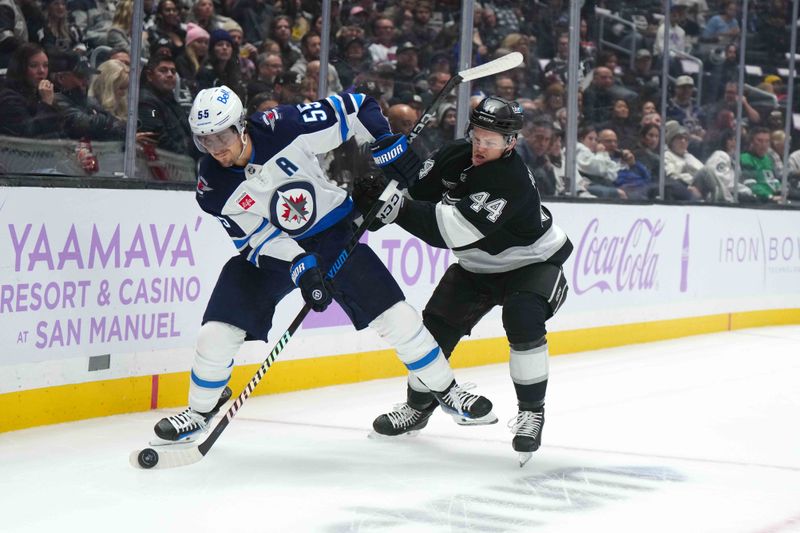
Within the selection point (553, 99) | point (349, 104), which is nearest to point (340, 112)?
point (349, 104)

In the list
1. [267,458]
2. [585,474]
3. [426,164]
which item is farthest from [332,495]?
[426,164]

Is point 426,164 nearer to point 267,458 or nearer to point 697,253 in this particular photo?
point 267,458

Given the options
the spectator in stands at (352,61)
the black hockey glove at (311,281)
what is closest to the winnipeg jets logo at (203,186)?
the black hockey glove at (311,281)

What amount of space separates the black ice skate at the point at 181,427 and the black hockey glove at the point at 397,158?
0.91m

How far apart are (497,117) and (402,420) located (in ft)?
3.51

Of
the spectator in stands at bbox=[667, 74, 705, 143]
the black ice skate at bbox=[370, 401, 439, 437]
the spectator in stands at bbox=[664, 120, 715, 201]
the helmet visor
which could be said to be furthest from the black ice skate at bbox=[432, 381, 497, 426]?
the spectator in stands at bbox=[667, 74, 705, 143]

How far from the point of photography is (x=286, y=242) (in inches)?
134

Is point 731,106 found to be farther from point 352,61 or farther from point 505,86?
point 352,61

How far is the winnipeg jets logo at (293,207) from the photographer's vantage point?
3490mm

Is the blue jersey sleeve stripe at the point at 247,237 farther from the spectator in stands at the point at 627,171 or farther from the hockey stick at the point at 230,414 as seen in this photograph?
the spectator in stands at the point at 627,171

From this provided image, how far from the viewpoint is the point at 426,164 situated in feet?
12.7

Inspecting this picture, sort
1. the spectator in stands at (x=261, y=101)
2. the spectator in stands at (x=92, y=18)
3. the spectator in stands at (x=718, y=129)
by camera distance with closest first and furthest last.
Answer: the spectator in stands at (x=92, y=18) < the spectator in stands at (x=261, y=101) < the spectator in stands at (x=718, y=129)

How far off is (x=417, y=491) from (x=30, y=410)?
1.44 meters

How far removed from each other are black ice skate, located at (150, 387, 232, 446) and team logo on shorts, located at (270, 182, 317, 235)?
62 centimetres
